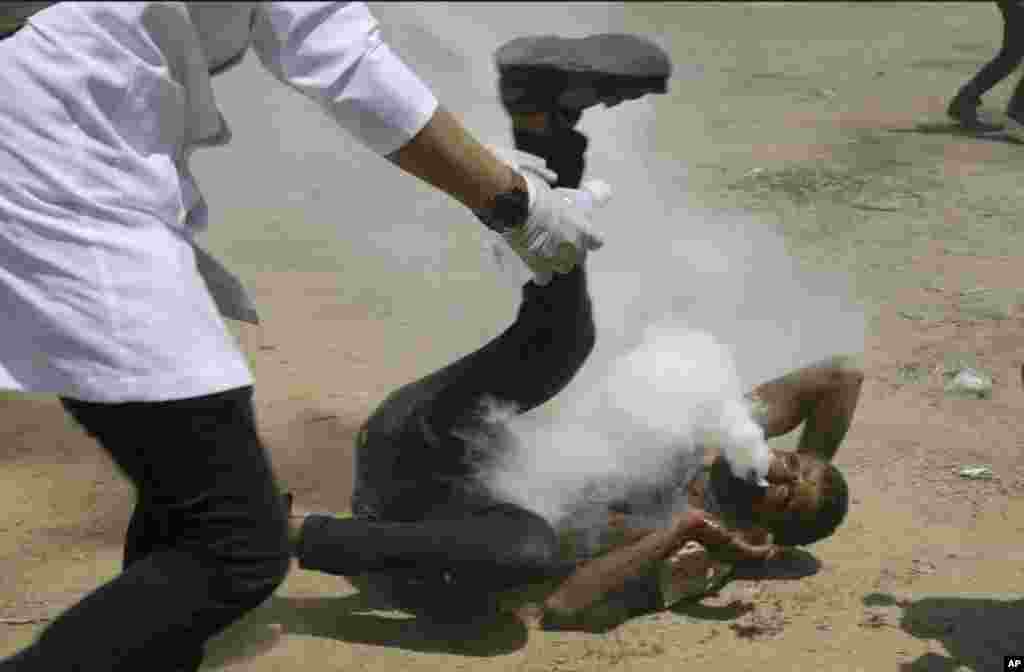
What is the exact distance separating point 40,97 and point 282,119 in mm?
7014

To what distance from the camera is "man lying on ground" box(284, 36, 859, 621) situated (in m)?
3.07

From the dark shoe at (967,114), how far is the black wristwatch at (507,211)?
18.5ft

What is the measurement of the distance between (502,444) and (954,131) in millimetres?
5010

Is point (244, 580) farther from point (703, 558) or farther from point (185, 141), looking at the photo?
point (703, 558)

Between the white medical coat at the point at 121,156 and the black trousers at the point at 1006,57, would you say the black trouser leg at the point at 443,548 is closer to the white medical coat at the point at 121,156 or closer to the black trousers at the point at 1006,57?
the white medical coat at the point at 121,156

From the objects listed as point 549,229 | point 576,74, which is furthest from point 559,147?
point 549,229

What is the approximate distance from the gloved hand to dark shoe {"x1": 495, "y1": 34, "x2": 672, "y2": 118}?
0.46 meters

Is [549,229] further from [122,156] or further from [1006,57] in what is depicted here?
[1006,57]

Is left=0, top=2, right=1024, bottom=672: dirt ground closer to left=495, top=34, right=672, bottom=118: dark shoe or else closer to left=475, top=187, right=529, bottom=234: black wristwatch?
left=475, top=187, right=529, bottom=234: black wristwatch

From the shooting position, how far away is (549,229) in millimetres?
2463

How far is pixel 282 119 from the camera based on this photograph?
29.1 feet

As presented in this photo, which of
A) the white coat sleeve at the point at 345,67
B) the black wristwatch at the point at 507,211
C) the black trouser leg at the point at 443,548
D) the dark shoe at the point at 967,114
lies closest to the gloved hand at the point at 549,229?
the black wristwatch at the point at 507,211

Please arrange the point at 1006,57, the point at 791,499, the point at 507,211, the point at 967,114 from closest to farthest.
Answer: the point at 507,211, the point at 791,499, the point at 967,114, the point at 1006,57

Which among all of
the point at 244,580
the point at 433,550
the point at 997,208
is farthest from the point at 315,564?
the point at 997,208
